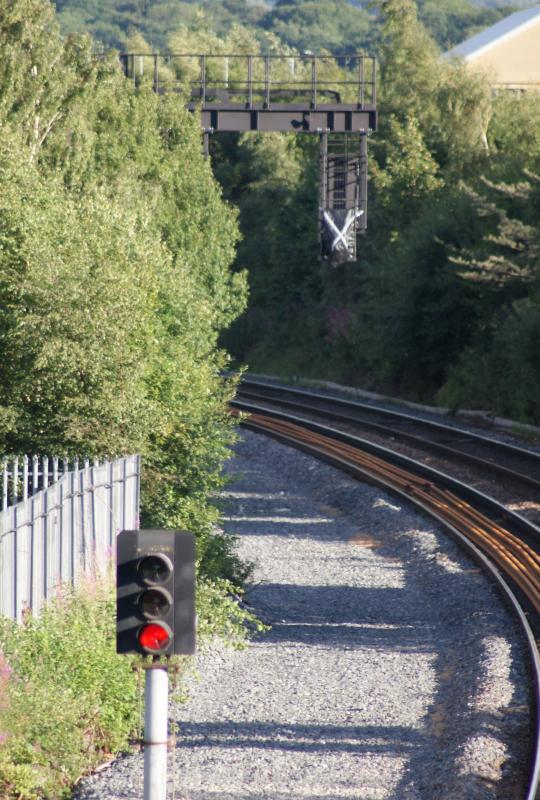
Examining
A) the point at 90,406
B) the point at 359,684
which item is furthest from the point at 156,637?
the point at 90,406

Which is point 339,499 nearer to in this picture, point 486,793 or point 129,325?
point 129,325

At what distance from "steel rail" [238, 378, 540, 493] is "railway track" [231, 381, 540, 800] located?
0.03m

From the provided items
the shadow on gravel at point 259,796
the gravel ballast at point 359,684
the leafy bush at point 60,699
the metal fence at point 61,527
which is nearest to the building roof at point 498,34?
the gravel ballast at point 359,684

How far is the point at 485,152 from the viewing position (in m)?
47.2

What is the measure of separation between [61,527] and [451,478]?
12.8 m

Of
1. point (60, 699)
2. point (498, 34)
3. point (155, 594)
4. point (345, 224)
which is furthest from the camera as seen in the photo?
point (498, 34)

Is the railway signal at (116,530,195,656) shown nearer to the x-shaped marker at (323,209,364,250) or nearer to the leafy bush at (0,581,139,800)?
the leafy bush at (0,581,139,800)

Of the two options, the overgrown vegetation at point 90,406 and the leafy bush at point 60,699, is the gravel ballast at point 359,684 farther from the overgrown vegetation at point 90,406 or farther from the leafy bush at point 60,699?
the overgrown vegetation at point 90,406

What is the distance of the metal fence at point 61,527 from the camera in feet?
35.4

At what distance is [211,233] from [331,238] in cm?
469

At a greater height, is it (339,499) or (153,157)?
(153,157)

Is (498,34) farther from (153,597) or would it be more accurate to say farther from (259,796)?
(153,597)

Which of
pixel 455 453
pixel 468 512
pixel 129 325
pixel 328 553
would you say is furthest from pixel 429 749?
pixel 455 453

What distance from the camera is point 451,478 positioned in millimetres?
23656
